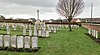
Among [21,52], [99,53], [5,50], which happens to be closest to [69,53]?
[99,53]

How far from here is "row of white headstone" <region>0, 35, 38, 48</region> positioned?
12039 mm

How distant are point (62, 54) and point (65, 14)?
34.0 metres

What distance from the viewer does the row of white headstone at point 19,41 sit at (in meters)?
12.0

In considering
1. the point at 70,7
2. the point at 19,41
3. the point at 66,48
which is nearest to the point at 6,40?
the point at 19,41

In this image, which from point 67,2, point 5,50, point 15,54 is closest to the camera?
point 15,54

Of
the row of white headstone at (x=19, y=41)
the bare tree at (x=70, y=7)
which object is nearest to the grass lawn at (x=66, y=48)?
the row of white headstone at (x=19, y=41)

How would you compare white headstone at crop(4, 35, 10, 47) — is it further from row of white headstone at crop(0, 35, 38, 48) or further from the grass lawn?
the grass lawn

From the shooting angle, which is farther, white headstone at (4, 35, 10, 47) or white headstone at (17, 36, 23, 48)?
white headstone at (4, 35, 10, 47)

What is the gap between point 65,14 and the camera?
44406mm

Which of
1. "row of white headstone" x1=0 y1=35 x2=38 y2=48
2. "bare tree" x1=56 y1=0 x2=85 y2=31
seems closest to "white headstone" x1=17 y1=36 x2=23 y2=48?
"row of white headstone" x1=0 y1=35 x2=38 y2=48

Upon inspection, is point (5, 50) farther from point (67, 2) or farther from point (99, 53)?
point (67, 2)

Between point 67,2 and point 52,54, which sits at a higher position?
point 67,2

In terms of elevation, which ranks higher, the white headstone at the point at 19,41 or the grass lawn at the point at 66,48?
the white headstone at the point at 19,41

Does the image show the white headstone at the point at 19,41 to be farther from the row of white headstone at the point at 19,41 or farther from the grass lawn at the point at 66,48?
the grass lawn at the point at 66,48
